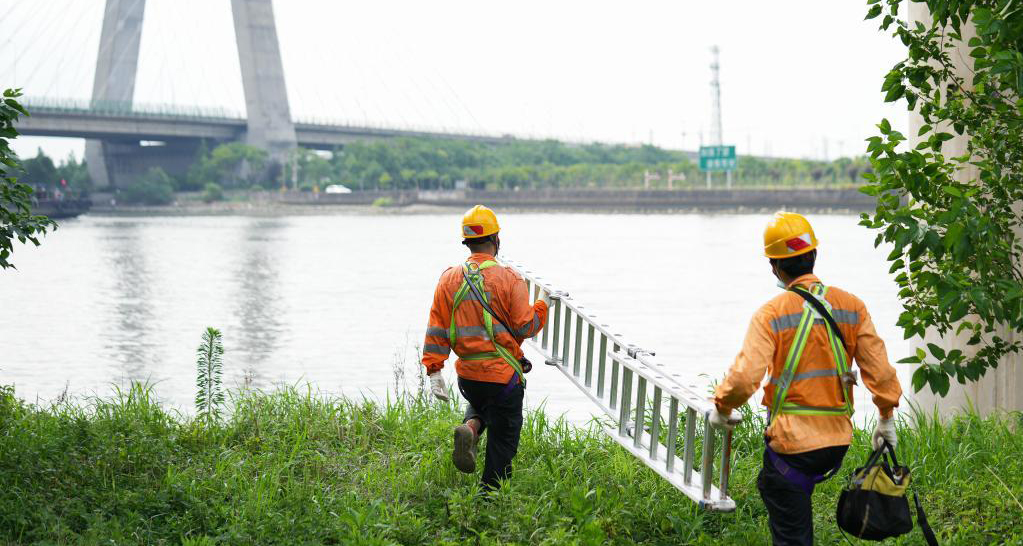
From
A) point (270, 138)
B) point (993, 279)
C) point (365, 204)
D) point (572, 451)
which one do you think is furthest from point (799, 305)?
point (365, 204)

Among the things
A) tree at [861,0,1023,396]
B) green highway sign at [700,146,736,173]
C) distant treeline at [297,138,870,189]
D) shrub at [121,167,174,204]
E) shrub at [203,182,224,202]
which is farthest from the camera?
distant treeline at [297,138,870,189]

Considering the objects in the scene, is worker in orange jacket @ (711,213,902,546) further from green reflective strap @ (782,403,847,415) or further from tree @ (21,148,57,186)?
tree @ (21,148,57,186)

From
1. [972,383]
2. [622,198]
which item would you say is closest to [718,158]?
[622,198]

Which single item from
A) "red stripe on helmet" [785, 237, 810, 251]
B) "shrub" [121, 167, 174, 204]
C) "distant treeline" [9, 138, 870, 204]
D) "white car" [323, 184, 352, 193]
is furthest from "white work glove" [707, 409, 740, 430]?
"white car" [323, 184, 352, 193]

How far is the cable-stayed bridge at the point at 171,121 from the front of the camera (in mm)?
69562

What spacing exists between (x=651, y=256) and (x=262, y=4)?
1630 inches

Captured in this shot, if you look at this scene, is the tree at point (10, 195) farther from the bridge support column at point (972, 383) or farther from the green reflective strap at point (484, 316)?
the bridge support column at point (972, 383)

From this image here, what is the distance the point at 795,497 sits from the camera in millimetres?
3975

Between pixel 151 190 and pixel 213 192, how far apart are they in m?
4.75

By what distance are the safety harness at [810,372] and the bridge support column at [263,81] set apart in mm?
70279

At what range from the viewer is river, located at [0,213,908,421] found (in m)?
15.0

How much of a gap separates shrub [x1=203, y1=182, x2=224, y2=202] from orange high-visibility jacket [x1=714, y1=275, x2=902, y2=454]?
86938 mm

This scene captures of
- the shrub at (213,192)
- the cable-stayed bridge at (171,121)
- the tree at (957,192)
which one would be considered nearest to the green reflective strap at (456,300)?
the tree at (957,192)

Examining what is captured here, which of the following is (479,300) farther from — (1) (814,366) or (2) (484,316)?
(1) (814,366)
